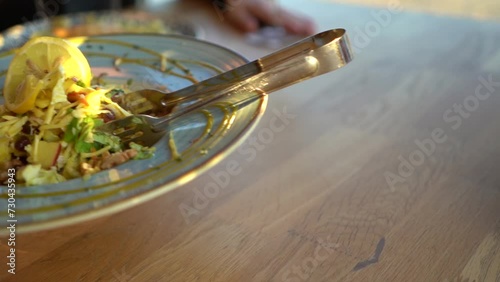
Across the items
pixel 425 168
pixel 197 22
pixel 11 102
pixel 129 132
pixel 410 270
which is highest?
pixel 197 22

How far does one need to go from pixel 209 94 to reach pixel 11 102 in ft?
0.88

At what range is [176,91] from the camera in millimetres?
821

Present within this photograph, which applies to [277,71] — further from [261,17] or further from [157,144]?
[261,17]

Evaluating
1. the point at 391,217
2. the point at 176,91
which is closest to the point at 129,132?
the point at 176,91

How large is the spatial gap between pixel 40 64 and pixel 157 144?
0.24m

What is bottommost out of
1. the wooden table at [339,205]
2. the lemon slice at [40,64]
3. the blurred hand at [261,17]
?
the wooden table at [339,205]

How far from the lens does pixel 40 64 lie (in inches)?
32.2

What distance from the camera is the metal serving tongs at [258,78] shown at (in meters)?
0.70

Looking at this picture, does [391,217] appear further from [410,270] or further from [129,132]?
[129,132]

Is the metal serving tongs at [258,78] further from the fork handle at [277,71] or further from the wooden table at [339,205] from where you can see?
the wooden table at [339,205]

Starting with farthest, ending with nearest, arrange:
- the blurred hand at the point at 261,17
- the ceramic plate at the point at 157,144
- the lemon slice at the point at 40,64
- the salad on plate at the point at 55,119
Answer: the blurred hand at the point at 261,17 < the lemon slice at the point at 40,64 < the salad on plate at the point at 55,119 < the ceramic plate at the point at 157,144

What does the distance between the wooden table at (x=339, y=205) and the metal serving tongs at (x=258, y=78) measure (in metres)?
0.14

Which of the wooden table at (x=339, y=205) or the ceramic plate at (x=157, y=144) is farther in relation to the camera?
the wooden table at (x=339, y=205)

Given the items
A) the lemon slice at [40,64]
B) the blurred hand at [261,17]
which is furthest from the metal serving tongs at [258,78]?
the blurred hand at [261,17]
